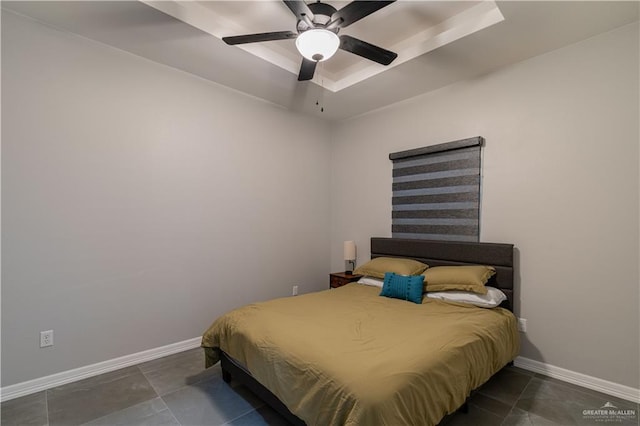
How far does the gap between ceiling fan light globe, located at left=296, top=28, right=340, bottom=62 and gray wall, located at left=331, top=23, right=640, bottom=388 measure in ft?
6.13

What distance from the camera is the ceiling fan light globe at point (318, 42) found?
1.93 metres

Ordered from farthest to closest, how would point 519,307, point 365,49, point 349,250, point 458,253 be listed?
point 349,250, point 458,253, point 519,307, point 365,49

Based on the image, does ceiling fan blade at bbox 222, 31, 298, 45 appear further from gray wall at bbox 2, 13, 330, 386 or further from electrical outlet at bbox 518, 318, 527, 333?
electrical outlet at bbox 518, 318, 527, 333

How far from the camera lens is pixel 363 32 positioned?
9.20ft

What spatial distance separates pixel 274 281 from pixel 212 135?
6.21ft

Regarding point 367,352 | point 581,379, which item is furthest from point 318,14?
point 581,379

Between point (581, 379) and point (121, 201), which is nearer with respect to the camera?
point (581, 379)

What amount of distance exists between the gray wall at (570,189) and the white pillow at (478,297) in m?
0.35

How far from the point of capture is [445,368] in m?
1.66

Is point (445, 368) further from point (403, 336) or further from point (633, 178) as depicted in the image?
point (633, 178)

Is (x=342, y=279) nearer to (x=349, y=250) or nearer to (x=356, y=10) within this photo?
(x=349, y=250)

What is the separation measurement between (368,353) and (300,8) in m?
2.03

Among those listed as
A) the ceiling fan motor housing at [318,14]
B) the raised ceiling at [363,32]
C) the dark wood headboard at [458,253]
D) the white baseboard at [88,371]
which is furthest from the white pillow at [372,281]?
the ceiling fan motor housing at [318,14]

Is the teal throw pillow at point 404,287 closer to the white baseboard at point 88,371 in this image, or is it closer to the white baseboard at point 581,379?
the white baseboard at point 581,379
